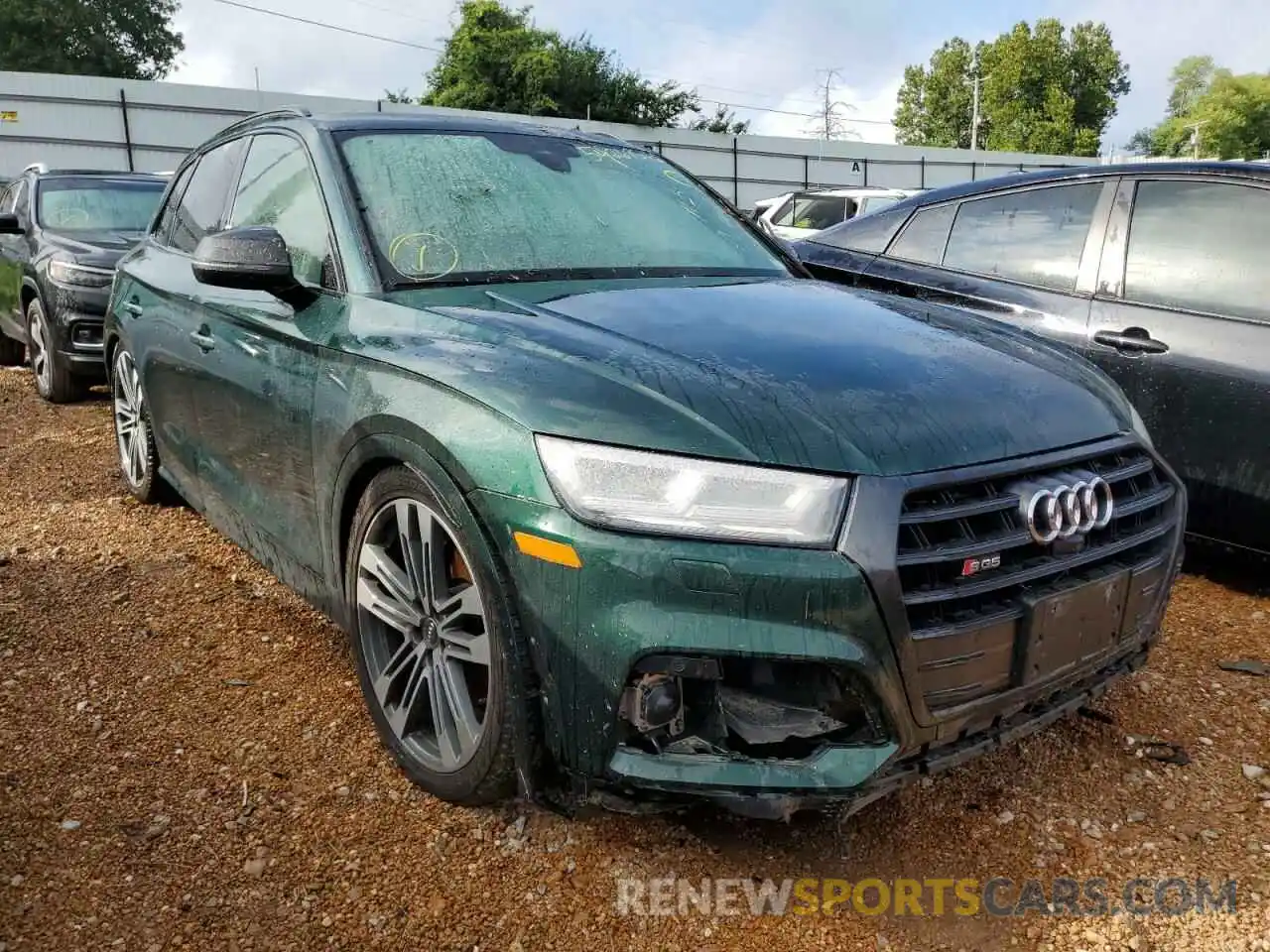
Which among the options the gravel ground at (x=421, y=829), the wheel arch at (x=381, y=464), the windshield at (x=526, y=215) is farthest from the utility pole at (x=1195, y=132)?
the wheel arch at (x=381, y=464)

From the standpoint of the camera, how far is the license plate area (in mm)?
1969

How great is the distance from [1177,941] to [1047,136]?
59.8m

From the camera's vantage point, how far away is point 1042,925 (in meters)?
2.03

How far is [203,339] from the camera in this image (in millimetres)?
3328

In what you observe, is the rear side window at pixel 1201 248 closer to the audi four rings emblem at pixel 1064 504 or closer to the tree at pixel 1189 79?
the audi four rings emblem at pixel 1064 504

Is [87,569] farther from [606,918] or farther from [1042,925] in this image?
[1042,925]

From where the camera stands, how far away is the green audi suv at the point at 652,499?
1.84 metres

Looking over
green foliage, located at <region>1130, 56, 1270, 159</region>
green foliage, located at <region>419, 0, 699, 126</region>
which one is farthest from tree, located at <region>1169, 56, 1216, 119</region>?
green foliage, located at <region>419, 0, 699, 126</region>

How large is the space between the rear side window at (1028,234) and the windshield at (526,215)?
1325 mm

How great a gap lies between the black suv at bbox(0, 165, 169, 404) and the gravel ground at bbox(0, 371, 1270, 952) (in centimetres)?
417

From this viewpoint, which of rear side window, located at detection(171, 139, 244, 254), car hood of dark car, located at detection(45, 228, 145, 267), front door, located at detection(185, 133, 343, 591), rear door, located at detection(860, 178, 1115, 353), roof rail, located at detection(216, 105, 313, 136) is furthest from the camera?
car hood of dark car, located at detection(45, 228, 145, 267)

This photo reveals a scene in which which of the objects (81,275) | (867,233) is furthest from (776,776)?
(81,275)

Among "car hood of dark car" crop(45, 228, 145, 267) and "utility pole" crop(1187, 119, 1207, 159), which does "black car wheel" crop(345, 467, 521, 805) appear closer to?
"car hood of dark car" crop(45, 228, 145, 267)

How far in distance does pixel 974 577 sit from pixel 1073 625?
0.29 metres
